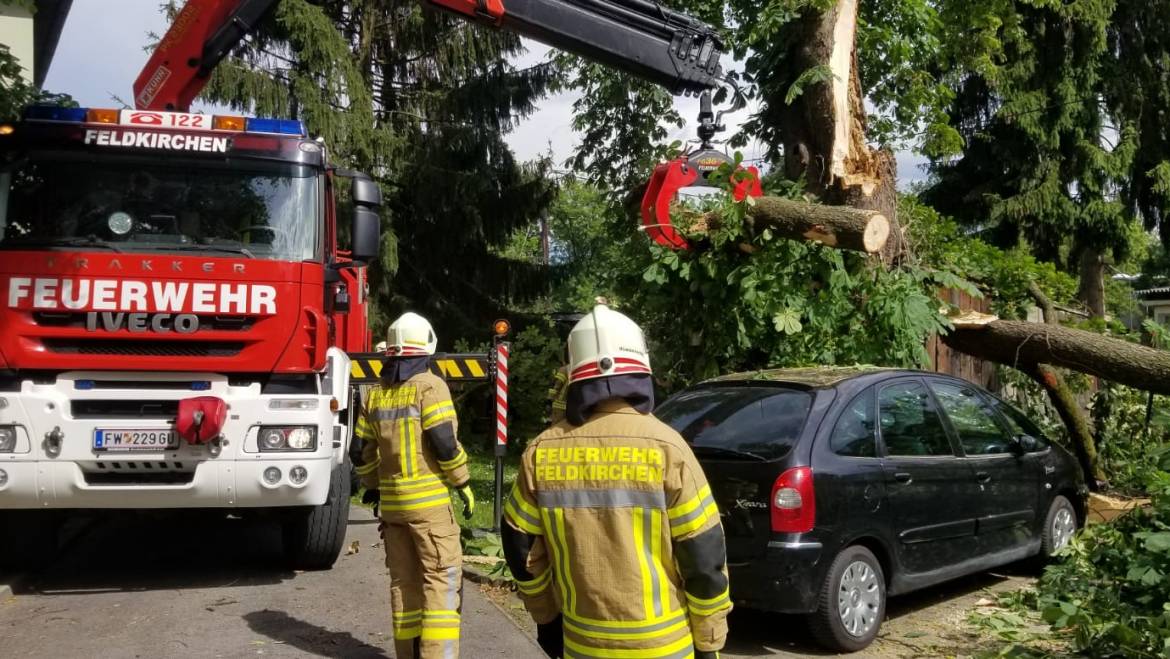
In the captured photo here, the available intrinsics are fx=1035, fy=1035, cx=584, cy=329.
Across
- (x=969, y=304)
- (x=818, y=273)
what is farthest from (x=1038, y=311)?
(x=818, y=273)

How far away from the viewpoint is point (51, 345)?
6535 millimetres

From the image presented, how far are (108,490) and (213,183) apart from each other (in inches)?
84.0

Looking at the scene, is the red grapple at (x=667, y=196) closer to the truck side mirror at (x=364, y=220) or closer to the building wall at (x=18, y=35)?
the truck side mirror at (x=364, y=220)

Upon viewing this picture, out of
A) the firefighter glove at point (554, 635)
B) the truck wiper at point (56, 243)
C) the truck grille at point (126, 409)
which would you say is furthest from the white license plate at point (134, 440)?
the firefighter glove at point (554, 635)

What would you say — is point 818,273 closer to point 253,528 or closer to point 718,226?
point 718,226

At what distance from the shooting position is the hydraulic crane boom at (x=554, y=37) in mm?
8727

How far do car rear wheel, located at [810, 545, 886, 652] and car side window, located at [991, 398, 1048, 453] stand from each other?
1.89 m

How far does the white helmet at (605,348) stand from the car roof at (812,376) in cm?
318

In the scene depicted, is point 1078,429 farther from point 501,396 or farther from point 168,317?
point 168,317

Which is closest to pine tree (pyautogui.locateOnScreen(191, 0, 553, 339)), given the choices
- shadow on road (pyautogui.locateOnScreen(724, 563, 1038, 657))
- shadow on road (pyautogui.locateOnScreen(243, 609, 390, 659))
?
shadow on road (pyautogui.locateOnScreen(243, 609, 390, 659))

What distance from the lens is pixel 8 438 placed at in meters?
6.38

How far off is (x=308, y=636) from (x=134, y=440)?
173 centimetres

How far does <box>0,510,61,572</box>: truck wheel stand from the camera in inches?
281

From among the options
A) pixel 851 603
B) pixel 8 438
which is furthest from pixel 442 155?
pixel 851 603
